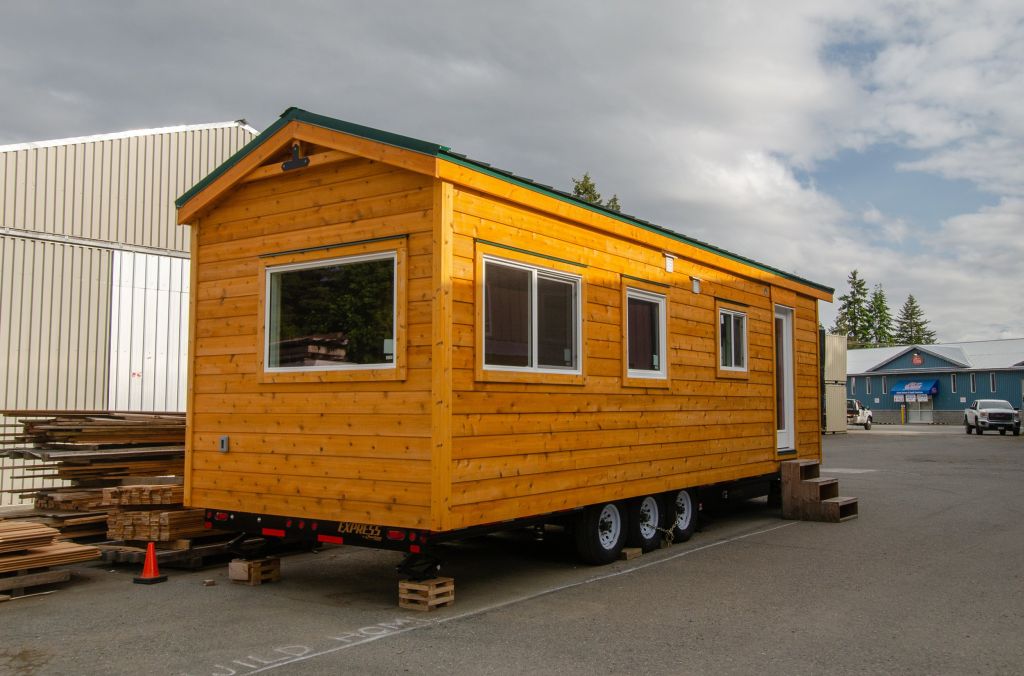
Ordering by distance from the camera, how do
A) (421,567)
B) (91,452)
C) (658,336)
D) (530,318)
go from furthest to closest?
(658,336) < (91,452) < (530,318) < (421,567)

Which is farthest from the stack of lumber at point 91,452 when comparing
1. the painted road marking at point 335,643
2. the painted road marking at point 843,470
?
the painted road marking at point 843,470

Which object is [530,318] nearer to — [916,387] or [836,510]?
[836,510]

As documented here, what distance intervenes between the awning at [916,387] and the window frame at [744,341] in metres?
51.2

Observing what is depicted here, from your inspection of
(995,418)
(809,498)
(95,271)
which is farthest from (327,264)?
(995,418)

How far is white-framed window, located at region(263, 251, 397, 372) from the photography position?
23.8ft

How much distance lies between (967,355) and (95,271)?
57.5 meters

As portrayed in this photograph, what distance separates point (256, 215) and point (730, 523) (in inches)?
307

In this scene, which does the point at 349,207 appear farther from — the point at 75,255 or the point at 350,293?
the point at 75,255

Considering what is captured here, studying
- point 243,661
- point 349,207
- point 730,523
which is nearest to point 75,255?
point 349,207

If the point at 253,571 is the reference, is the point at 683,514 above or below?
above

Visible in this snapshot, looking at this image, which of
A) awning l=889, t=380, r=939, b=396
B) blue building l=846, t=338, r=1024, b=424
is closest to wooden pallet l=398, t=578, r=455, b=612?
blue building l=846, t=338, r=1024, b=424

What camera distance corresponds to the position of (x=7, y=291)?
12.6m

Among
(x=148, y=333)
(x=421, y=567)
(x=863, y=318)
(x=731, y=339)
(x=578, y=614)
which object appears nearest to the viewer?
(x=578, y=614)

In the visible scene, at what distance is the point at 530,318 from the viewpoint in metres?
7.89
